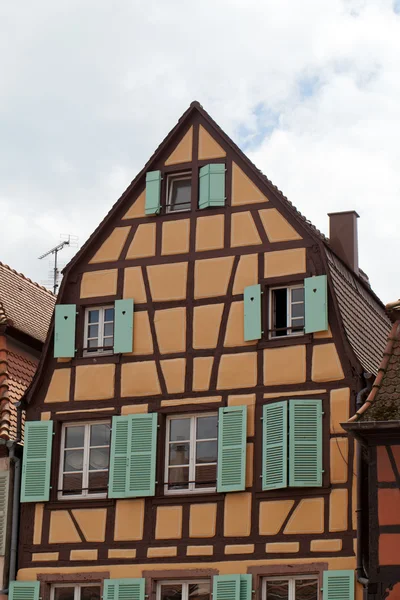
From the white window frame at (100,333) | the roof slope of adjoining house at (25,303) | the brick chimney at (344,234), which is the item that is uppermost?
the brick chimney at (344,234)

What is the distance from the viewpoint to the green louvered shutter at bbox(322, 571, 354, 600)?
73.2 ft

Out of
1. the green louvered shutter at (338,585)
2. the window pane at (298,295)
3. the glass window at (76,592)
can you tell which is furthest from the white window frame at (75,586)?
the window pane at (298,295)

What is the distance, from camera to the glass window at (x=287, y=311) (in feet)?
79.7

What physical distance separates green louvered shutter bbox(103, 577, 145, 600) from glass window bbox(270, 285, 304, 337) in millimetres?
Answer: 4298

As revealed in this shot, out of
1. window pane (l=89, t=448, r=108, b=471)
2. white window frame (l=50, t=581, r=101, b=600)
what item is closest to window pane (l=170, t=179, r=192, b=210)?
window pane (l=89, t=448, r=108, b=471)

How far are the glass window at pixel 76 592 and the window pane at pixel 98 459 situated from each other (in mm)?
1827

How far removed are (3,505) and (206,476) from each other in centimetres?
339

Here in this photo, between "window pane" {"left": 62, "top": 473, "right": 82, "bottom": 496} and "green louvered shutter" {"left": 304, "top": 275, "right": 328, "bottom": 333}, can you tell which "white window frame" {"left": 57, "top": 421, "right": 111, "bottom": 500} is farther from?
"green louvered shutter" {"left": 304, "top": 275, "right": 328, "bottom": 333}

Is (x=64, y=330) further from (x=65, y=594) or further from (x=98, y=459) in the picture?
(x=65, y=594)

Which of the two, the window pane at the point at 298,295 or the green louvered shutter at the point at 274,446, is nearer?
the green louvered shutter at the point at 274,446

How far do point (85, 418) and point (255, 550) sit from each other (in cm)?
368

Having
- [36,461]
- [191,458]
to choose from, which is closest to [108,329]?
[36,461]

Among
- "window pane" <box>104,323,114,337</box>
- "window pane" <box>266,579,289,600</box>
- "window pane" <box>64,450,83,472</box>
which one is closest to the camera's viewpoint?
"window pane" <box>266,579,289,600</box>

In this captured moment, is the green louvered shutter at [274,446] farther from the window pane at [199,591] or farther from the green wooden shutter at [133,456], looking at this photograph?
the green wooden shutter at [133,456]
